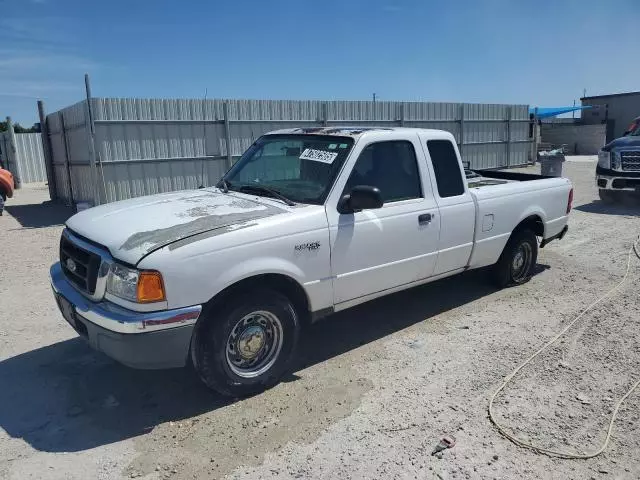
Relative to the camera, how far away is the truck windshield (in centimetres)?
431

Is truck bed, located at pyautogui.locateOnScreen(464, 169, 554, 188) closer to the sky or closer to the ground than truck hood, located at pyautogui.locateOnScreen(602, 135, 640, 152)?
closer to the ground

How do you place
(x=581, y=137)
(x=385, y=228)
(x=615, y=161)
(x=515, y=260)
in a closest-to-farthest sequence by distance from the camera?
(x=385, y=228) → (x=515, y=260) → (x=615, y=161) → (x=581, y=137)

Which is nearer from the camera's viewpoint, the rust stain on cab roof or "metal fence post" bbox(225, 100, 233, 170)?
the rust stain on cab roof

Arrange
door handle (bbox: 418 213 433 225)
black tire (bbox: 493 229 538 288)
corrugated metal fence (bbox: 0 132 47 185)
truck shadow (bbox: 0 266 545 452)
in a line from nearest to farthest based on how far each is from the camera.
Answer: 1. truck shadow (bbox: 0 266 545 452)
2. door handle (bbox: 418 213 433 225)
3. black tire (bbox: 493 229 538 288)
4. corrugated metal fence (bbox: 0 132 47 185)

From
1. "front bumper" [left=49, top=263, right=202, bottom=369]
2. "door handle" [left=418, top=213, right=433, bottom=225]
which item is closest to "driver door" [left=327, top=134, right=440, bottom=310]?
"door handle" [left=418, top=213, right=433, bottom=225]

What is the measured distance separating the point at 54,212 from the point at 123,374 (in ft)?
37.6

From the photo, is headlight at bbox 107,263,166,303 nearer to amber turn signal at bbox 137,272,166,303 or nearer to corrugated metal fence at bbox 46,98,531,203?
amber turn signal at bbox 137,272,166,303

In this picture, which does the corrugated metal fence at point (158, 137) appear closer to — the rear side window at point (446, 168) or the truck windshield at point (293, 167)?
the truck windshield at point (293, 167)

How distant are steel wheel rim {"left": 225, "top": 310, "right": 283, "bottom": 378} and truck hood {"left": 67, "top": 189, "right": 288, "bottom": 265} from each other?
73cm

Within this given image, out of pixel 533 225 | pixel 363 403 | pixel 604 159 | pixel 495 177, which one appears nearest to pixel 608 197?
pixel 604 159

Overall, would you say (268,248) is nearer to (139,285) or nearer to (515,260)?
(139,285)

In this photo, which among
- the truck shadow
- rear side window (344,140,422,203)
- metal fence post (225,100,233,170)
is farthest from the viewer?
metal fence post (225,100,233,170)

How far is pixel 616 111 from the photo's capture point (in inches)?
1508

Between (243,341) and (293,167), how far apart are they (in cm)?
171
